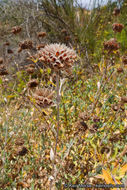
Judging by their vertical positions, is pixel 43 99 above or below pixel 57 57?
below

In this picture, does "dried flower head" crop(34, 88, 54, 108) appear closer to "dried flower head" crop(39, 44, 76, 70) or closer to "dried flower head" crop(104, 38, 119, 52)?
"dried flower head" crop(39, 44, 76, 70)

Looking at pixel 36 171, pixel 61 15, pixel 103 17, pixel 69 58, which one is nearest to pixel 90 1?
pixel 61 15

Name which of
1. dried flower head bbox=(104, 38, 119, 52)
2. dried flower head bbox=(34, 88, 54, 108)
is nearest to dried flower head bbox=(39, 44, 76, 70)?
dried flower head bbox=(34, 88, 54, 108)

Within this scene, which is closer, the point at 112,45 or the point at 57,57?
the point at 57,57

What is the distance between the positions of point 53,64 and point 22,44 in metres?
0.85

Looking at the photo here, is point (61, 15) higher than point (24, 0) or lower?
lower

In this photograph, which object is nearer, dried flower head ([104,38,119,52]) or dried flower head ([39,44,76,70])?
dried flower head ([39,44,76,70])

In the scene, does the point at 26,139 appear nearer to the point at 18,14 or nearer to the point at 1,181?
the point at 1,181

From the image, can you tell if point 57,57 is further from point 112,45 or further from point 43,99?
point 112,45

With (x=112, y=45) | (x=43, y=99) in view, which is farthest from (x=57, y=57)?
(x=112, y=45)

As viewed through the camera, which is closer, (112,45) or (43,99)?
(43,99)

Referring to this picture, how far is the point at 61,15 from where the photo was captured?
285 cm

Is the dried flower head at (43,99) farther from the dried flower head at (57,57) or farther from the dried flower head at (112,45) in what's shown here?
the dried flower head at (112,45)

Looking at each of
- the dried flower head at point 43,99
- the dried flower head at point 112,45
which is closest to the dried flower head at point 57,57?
the dried flower head at point 43,99
